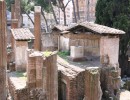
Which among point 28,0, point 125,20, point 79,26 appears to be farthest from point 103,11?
point 28,0

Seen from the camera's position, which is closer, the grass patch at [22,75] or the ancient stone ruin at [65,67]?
the ancient stone ruin at [65,67]

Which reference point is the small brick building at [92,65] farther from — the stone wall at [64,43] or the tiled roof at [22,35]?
the tiled roof at [22,35]

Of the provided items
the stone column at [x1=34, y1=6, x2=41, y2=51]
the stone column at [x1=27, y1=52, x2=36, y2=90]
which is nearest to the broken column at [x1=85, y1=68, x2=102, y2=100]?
the stone column at [x1=27, y1=52, x2=36, y2=90]

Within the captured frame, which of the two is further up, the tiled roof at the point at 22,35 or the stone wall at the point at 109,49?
the tiled roof at the point at 22,35

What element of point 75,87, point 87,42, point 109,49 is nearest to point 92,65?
point 109,49

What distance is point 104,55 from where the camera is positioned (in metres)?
16.7

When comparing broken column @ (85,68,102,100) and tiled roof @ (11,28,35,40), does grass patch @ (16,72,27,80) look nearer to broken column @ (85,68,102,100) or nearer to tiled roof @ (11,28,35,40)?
tiled roof @ (11,28,35,40)

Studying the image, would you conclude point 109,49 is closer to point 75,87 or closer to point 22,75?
point 75,87

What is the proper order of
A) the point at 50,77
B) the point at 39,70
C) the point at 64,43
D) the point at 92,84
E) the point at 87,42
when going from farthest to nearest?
the point at 64,43 < the point at 87,42 < the point at 39,70 < the point at 50,77 < the point at 92,84

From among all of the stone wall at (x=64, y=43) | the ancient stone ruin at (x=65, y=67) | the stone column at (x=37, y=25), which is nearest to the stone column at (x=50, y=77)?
the ancient stone ruin at (x=65, y=67)

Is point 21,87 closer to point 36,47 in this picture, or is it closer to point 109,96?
point 109,96

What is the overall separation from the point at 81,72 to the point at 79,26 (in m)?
6.04

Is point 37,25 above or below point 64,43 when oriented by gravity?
above

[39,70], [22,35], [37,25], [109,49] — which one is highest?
[37,25]
